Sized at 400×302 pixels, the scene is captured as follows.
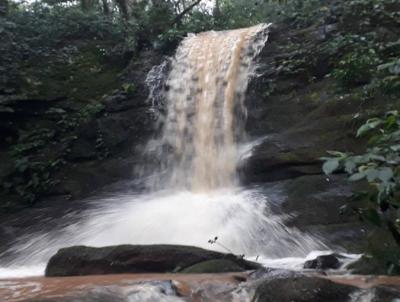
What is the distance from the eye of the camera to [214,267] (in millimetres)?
5113

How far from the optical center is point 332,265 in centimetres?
526

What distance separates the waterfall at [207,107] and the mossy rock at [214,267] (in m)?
3.89

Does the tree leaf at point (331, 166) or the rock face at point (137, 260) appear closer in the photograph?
the tree leaf at point (331, 166)

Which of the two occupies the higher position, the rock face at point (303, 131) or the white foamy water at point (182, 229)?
the rock face at point (303, 131)

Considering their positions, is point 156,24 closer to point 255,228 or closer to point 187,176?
point 187,176

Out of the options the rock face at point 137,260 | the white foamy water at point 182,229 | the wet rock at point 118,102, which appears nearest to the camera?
the rock face at point 137,260

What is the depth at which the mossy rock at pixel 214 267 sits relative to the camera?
16.7 feet

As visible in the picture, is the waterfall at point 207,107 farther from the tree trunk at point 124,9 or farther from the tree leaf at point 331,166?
the tree leaf at point 331,166

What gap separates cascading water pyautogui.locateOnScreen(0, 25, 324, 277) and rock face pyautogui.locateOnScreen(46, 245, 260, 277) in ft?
3.27

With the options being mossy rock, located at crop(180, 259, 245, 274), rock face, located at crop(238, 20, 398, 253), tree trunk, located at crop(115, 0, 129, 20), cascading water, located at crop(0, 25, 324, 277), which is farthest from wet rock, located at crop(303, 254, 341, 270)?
tree trunk, located at crop(115, 0, 129, 20)

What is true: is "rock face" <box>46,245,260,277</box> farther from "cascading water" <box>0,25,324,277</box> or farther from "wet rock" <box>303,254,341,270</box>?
"cascading water" <box>0,25,324,277</box>

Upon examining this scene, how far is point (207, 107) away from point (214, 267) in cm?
597

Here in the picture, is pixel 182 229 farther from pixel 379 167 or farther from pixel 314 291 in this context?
pixel 379 167

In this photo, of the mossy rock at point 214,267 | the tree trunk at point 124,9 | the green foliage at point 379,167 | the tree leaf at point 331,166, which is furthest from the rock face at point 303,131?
the tree trunk at point 124,9
